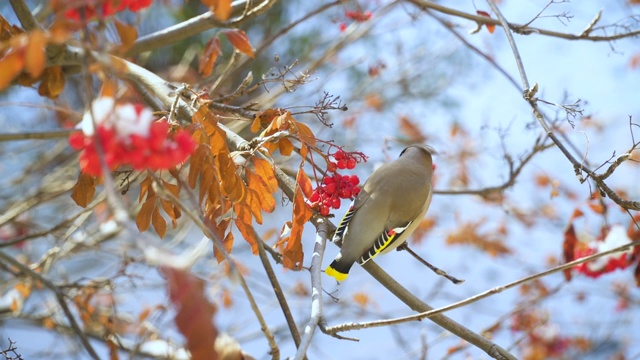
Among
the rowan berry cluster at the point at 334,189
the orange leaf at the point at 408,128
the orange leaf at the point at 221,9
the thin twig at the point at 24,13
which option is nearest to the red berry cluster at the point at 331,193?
the rowan berry cluster at the point at 334,189

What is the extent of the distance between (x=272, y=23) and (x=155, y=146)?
151 inches

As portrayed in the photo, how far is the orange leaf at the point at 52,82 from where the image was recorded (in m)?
2.01

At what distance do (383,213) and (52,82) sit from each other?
3.61 ft

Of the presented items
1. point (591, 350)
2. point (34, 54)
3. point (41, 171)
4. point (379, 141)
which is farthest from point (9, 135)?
point (591, 350)

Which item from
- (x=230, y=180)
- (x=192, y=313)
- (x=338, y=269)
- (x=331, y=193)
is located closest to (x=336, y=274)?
(x=338, y=269)

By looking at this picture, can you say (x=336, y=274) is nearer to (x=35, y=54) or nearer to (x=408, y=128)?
(x=35, y=54)

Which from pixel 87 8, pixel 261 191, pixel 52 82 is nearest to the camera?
pixel 87 8

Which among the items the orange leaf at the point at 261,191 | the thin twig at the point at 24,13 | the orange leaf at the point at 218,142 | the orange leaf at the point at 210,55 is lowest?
the orange leaf at the point at 261,191

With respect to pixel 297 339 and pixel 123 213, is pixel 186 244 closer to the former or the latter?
pixel 297 339

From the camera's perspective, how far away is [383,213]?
87.4 inches

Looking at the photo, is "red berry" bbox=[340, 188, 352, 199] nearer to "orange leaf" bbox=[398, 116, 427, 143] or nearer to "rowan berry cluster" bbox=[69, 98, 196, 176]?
"rowan berry cluster" bbox=[69, 98, 196, 176]

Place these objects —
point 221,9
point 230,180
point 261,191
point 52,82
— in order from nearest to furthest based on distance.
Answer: point 221,9, point 230,180, point 261,191, point 52,82

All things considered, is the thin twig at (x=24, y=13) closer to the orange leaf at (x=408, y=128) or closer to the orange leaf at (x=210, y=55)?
the orange leaf at (x=210, y=55)

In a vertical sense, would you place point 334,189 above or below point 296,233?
above
